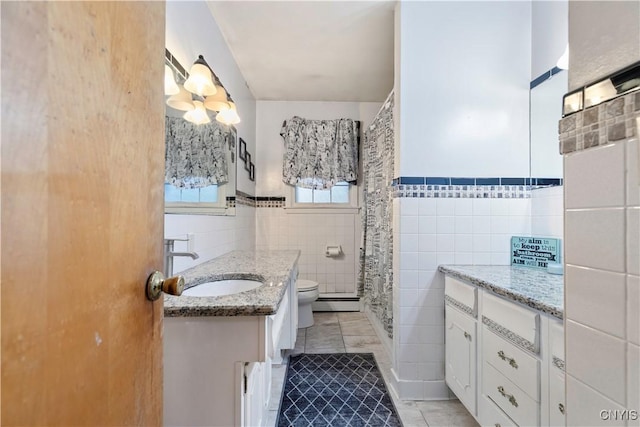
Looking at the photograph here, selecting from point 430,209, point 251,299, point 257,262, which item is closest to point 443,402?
point 430,209

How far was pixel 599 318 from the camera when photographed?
0.52 m

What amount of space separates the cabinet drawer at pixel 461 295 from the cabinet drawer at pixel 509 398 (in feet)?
0.86

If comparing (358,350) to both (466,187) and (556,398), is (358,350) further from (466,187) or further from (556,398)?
(556,398)

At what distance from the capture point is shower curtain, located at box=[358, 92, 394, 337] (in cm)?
237

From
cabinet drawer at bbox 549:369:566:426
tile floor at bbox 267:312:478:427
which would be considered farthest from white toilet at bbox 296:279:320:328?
cabinet drawer at bbox 549:369:566:426

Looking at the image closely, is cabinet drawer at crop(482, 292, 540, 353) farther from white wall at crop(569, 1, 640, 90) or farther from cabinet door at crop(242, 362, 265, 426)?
cabinet door at crop(242, 362, 265, 426)

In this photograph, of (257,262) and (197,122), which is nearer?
(197,122)

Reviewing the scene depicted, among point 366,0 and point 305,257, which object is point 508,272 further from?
point 305,257

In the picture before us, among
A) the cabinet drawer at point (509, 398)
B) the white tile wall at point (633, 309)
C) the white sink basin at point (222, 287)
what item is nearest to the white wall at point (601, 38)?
the white tile wall at point (633, 309)

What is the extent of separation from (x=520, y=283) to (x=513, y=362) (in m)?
0.34

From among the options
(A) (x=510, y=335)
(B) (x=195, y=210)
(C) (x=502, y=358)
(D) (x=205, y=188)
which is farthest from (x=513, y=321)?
(D) (x=205, y=188)

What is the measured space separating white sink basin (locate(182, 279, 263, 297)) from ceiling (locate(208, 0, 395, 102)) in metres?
1.77

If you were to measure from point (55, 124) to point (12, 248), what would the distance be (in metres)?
0.16

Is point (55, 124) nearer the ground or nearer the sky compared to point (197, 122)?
nearer the ground
